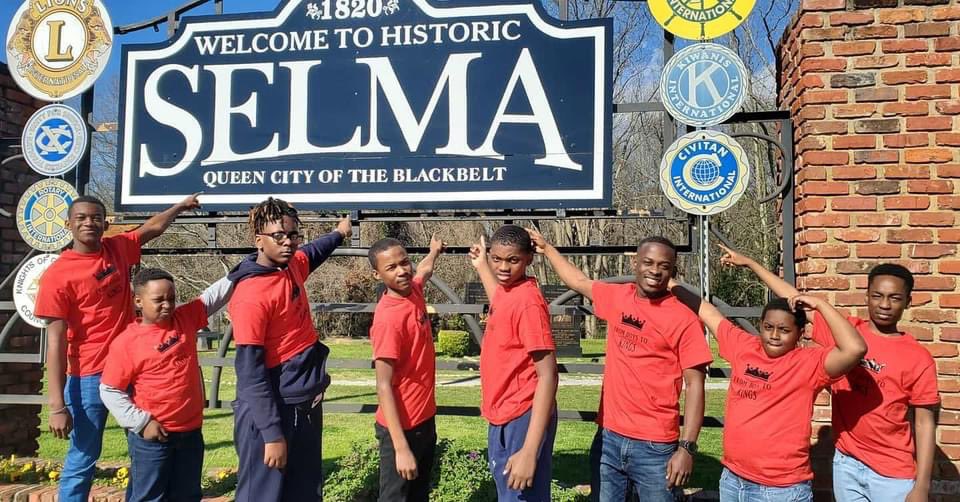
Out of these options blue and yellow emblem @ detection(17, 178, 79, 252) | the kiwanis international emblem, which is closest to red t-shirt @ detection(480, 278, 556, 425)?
blue and yellow emblem @ detection(17, 178, 79, 252)

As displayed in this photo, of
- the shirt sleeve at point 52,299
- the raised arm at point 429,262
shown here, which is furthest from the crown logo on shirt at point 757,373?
the shirt sleeve at point 52,299

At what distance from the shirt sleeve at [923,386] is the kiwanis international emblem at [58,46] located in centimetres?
523

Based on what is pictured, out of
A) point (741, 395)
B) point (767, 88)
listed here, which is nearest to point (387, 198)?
point (741, 395)

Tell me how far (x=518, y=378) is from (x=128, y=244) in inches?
98.3

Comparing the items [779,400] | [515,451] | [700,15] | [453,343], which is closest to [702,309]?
[779,400]

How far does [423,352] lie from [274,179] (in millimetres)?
2035

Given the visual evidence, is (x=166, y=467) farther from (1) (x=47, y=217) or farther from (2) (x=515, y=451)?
(1) (x=47, y=217)

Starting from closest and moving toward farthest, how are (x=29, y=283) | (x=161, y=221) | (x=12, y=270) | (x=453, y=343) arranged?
(x=161, y=221) < (x=29, y=283) < (x=12, y=270) < (x=453, y=343)

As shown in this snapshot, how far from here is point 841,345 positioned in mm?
2879

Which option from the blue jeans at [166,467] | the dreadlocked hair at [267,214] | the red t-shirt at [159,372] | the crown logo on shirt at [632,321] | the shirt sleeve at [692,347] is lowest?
the blue jeans at [166,467]

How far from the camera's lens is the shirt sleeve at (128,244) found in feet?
13.1

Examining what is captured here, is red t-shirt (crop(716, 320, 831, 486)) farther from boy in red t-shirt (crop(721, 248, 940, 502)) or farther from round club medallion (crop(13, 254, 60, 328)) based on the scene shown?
round club medallion (crop(13, 254, 60, 328))

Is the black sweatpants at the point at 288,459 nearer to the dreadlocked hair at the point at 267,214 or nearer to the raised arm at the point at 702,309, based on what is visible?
the dreadlocked hair at the point at 267,214

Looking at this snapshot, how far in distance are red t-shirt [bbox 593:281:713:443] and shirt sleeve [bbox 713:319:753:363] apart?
16cm
